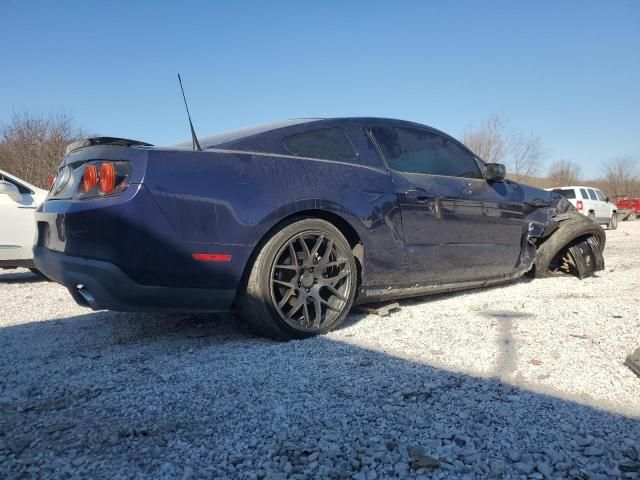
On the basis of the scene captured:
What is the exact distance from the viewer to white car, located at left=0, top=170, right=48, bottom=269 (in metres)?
5.64

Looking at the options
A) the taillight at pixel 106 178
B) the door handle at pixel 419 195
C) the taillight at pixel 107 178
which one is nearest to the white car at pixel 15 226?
the taillight at pixel 106 178

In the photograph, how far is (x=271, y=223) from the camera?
2.70m

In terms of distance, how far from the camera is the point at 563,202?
16.2ft

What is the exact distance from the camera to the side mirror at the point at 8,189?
5719mm

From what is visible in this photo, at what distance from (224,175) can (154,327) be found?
131 cm

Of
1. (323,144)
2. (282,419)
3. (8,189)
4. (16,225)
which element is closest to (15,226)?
(16,225)

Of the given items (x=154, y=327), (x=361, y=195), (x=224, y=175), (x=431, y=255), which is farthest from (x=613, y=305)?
(x=154, y=327)

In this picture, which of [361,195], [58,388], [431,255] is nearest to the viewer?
[58,388]

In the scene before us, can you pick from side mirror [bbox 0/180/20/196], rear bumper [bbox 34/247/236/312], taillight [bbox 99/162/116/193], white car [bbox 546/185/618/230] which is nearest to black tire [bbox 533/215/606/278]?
rear bumper [bbox 34/247/236/312]

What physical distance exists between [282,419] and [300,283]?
1.16m

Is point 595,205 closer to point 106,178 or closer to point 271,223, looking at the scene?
point 271,223

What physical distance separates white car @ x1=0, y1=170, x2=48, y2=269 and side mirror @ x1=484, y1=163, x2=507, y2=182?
5.11 m

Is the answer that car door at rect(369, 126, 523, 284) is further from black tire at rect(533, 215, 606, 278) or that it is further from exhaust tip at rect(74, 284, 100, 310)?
exhaust tip at rect(74, 284, 100, 310)

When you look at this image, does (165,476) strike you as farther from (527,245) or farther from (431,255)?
(527,245)
